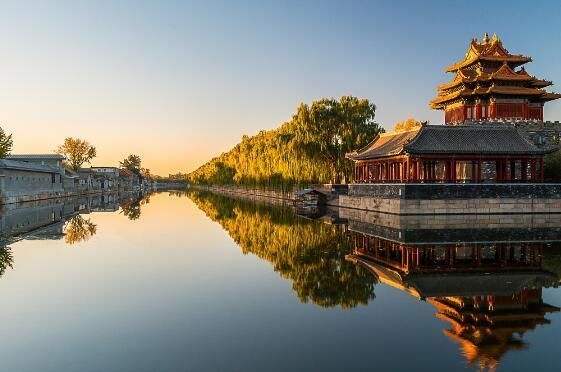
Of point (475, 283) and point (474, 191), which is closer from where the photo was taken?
point (475, 283)

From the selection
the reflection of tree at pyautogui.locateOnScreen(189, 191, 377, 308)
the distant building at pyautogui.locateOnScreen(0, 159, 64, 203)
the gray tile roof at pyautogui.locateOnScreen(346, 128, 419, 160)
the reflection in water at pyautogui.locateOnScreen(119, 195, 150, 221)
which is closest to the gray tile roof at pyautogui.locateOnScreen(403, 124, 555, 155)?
the gray tile roof at pyautogui.locateOnScreen(346, 128, 419, 160)

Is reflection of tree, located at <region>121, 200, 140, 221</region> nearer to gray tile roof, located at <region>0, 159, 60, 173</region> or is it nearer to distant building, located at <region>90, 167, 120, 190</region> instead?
gray tile roof, located at <region>0, 159, 60, 173</region>

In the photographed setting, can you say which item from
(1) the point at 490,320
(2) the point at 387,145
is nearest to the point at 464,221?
(2) the point at 387,145

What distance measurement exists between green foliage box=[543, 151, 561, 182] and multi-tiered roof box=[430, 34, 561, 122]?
620cm

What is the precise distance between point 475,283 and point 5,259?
13.5 meters

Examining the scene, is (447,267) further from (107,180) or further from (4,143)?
(107,180)

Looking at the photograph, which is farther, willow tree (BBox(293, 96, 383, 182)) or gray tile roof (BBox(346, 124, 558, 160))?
willow tree (BBox(293, 96, 383, 182))

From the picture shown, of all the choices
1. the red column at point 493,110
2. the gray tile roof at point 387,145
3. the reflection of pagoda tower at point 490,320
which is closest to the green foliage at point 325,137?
the gray tile roof at point 387,145

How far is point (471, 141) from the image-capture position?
29.3 metres

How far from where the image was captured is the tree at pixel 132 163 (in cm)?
15788

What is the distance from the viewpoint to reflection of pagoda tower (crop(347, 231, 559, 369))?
7.04 meters

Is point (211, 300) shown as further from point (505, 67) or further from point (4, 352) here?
point (505, 67)

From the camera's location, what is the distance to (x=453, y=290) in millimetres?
9914

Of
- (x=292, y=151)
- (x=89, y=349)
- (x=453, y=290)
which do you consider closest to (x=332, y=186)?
(x=292, y=151)
